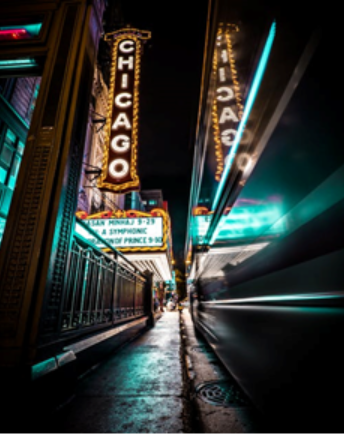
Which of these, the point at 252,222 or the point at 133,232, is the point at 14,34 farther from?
the point at 133,232

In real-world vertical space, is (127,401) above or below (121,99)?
below

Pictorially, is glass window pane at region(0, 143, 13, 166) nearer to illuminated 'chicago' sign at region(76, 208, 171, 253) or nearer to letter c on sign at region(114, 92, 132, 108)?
illuminated 'chicago' sign at region(76, 208, 171, 253)

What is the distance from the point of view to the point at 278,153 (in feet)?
3.26

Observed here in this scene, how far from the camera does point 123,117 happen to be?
760cm

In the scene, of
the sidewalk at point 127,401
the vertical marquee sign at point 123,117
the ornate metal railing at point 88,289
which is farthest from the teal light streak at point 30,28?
the sidewalk at point 127,401

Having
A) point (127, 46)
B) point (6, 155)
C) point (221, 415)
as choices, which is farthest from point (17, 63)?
point (127, 46)

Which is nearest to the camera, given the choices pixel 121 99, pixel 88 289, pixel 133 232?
pixel 88 289

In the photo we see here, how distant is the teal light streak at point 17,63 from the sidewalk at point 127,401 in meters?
3.64

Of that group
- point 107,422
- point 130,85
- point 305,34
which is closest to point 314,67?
point 305,34

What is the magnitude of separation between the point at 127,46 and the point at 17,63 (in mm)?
8090

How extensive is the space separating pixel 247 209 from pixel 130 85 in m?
8.46

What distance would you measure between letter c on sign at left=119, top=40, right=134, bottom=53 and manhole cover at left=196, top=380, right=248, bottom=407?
432 inches

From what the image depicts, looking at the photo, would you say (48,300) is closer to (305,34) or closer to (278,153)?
(278,153)

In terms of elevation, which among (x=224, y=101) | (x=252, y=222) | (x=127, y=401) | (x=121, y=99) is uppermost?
(x=121, y=99)
